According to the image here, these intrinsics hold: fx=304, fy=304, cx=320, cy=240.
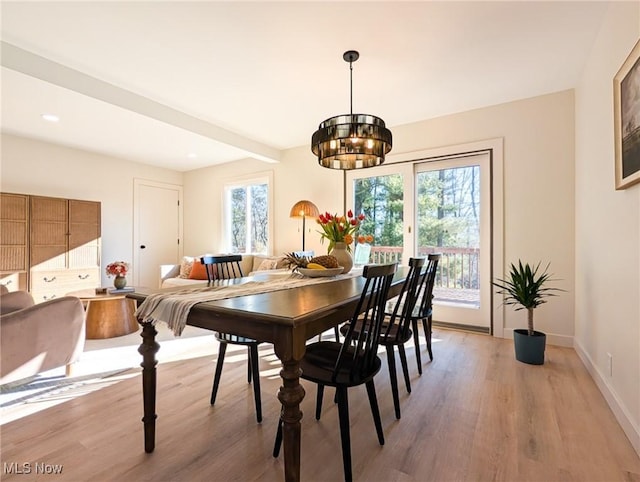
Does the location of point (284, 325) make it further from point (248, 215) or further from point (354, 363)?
point (248, 215)

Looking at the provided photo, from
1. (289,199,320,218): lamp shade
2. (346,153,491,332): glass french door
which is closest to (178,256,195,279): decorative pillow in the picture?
(289,199,320,218): lamp shade

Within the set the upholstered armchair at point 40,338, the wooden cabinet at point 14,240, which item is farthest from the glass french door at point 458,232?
the wooden cabinet at point 14,240

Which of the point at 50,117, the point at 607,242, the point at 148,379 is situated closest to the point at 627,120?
the point at 607,242

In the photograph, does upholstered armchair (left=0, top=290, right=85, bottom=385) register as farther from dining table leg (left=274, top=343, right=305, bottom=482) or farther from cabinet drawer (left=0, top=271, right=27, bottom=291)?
cabinet drawer (left=0, top=271, right=27, bottom=291)

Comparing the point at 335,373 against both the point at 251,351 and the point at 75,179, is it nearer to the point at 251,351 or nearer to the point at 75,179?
the point at 251,351

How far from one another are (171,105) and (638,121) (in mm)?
3848

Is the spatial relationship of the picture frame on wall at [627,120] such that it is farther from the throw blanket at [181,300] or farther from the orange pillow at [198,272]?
the orange pillow at [198,272]

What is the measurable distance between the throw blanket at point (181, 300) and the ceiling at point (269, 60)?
1776mm

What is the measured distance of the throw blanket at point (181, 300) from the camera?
1.29 metres

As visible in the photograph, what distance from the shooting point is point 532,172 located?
3.12m

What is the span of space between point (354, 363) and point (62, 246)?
4.58 metres

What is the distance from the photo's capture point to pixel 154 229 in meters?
5.68

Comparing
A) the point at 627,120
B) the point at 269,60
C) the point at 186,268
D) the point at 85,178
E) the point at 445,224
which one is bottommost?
the point at 186,268

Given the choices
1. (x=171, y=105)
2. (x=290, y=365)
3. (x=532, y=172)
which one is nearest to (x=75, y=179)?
Result: (x=171, y=105)
